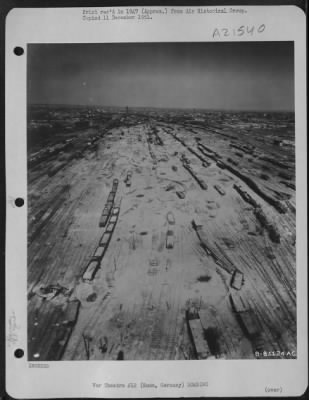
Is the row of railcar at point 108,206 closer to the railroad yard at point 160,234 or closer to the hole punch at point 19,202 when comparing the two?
the railroad yard at point 160,234

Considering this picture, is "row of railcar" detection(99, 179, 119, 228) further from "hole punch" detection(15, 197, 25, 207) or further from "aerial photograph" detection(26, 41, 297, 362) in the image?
"hole punch" detection(15, 197, 25, 207)

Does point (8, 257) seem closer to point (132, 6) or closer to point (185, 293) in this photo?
point (185, 293)

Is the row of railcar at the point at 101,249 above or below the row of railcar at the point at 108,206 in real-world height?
below

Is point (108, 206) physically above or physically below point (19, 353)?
above

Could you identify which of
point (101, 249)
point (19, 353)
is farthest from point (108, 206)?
point (19, 353)

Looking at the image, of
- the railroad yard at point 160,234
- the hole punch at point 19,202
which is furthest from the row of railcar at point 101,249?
the hole punch at point 19,202

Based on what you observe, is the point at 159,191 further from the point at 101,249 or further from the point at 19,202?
the point at 19,202

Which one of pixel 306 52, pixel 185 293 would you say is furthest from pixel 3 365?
pixel 306 52
